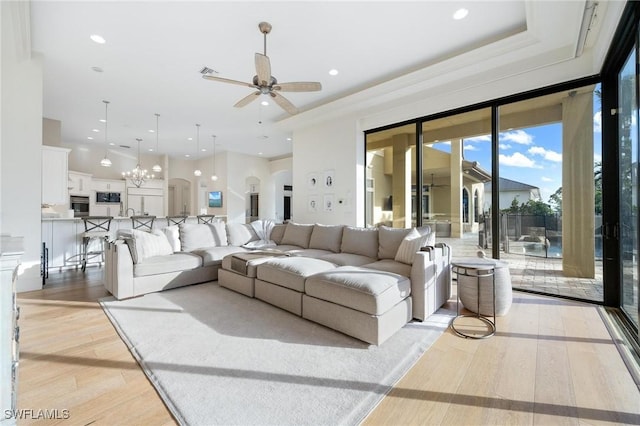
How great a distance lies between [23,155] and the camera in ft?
12.5

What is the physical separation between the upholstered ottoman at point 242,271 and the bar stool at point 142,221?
3089 millimetres

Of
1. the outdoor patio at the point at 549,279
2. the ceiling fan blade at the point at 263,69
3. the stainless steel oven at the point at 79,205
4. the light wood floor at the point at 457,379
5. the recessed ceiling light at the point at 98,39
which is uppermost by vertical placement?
the recessed ceiling light at the point at 98,39

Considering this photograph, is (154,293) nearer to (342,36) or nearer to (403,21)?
(342,36)

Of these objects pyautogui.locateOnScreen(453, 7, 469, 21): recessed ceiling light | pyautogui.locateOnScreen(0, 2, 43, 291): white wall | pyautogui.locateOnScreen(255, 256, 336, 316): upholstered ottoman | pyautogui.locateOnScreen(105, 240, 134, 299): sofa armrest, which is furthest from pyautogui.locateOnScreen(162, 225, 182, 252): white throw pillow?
pyautogui.locateOnScreen(453, 7, 469, 21): recessed ceiling light

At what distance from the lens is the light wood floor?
61.6 inches

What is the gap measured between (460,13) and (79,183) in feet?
35.2

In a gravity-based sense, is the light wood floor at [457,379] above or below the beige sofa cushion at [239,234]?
below

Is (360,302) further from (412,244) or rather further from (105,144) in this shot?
(105,144)

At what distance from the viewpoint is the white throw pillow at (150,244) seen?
366 cm

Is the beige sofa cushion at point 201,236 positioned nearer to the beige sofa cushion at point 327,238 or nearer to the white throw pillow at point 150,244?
the white throw pillow at point 150,244

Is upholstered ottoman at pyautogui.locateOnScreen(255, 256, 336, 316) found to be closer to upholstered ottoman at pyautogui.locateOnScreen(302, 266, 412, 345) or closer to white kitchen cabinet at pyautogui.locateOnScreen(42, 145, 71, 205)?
upholstered ottoman at pyautogui.locateOnScreen(302, 266, 412, 345)

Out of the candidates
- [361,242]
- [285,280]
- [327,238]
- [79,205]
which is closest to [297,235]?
[327,238]

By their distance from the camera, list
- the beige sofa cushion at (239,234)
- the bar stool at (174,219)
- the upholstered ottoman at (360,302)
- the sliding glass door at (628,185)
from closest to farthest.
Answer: the upholstered ottoman at (360,302) → the sliding glass door at (628,185) → the beige sofa cushion at (239,234) → the bar stool at (174,219)


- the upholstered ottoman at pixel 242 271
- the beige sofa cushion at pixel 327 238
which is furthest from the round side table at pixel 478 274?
the upholstered ottoman at pixel 242 271
